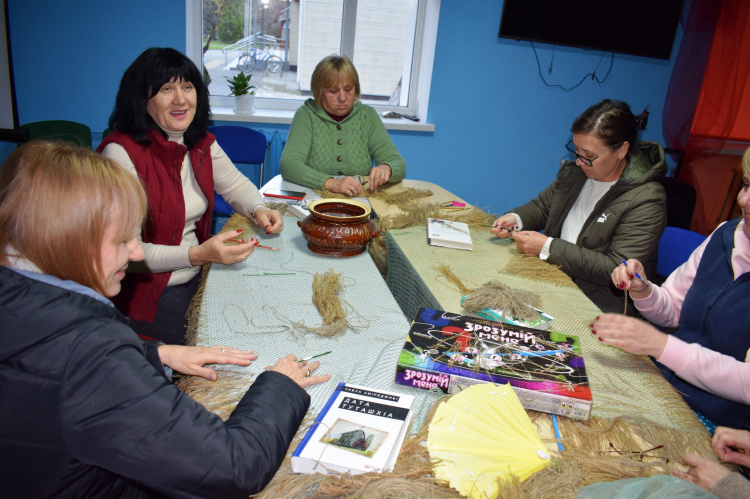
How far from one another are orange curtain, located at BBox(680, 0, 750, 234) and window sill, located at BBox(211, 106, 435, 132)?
2.24 metres

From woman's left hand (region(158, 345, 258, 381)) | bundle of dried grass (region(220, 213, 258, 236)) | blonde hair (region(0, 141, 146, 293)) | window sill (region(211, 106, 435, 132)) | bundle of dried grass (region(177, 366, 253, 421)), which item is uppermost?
blonde hair (region(0, 141, 146, 293))

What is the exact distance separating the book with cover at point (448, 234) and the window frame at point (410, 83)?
2.15 meters

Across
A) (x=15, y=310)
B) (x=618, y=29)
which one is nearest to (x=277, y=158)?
(x=618, y=29)

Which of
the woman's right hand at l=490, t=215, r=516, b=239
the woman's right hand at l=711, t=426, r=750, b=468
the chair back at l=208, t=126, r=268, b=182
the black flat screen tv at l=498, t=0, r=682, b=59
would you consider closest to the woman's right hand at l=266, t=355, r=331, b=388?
the woman's right hand at l=711, t=426, r=750, b=468

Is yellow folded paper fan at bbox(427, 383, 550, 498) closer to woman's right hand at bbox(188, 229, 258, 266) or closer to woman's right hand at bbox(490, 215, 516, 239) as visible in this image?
woman's right hand at bbox(188, 229, 258, 266)

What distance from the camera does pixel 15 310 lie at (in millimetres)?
748

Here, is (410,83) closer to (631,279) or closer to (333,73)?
(333,73)

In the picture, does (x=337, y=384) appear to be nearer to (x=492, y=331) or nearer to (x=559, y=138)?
(x=492, y=331)

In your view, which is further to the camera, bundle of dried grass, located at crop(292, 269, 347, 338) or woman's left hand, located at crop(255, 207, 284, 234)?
woman's left hand, located at crop(255, 207, 284, 234)

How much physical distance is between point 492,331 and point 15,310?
3.14 feet

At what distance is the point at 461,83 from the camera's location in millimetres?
4211

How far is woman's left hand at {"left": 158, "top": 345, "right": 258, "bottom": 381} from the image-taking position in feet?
3.66

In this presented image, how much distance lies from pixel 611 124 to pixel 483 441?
1.54 m

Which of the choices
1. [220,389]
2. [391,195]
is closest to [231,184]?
[391,195]
